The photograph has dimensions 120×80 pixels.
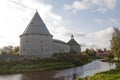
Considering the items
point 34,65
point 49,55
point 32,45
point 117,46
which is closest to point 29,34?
point 32,45

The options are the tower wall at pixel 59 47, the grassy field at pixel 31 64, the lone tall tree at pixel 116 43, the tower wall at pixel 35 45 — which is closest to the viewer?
the grassy field at pixel 31 64

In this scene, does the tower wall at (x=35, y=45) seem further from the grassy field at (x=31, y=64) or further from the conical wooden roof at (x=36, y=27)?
the grassy field at (x=31, y=64)

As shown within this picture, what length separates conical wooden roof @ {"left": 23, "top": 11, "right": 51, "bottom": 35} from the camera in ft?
163

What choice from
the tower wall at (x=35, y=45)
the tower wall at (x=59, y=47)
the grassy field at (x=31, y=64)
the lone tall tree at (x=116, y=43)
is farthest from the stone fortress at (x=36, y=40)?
the lone tall tree at (x=116, y=43)

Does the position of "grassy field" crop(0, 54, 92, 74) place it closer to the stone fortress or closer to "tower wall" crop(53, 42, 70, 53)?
the stone fortress

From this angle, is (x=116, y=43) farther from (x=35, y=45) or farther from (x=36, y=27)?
(x=36, y=27)

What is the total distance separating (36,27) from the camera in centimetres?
5028

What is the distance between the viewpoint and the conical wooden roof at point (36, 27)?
49.6 meters

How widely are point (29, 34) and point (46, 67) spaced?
10.2 metres

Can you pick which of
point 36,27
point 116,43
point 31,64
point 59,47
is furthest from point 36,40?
point 116,43

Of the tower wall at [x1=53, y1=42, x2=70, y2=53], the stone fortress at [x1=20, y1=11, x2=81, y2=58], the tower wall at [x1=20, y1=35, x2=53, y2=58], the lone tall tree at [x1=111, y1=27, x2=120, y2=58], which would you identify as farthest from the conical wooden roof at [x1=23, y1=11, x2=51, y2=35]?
the lone tall tree at [x1=111, y1=27, x2=120, y2=58]

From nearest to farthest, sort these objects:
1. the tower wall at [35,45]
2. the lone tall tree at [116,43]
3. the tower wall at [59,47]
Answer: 1. the lone tall tree at [116,43]
2. the tower wall at [35,45]
3. the tower wall at [59,47]

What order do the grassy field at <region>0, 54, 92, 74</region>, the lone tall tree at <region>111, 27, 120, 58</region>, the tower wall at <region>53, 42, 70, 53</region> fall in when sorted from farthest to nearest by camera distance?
1. the tower wall at <region>53, 42, 70, 53</region>
2. the lone tall tree at <region>111, 27, 120, 58</region>
3. the grassy field at <region>0, 54, 92, 74</region>

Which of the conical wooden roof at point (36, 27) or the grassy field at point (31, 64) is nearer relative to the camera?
the grassy field at point (31, 64)
